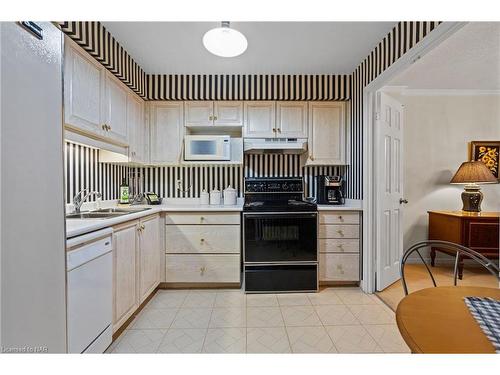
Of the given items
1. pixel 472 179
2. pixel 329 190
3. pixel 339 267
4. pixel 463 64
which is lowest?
pixel 339 267

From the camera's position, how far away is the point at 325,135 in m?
2.96

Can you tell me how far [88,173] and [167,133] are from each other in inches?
37.5

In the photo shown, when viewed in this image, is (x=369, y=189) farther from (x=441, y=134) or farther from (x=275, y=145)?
(x=441, y=134)

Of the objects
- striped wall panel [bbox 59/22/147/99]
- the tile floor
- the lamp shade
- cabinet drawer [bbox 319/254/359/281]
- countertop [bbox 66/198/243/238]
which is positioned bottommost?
the tile floor

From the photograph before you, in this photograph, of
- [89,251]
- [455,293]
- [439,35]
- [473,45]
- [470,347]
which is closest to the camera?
[470,347]

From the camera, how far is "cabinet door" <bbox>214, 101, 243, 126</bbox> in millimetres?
2936

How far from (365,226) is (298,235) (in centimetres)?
70

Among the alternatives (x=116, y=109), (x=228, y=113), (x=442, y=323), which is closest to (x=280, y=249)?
(x=228, y=113)

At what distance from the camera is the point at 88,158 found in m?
2.34

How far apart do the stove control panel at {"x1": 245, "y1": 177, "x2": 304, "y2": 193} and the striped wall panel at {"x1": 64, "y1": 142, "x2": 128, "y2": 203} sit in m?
1.49

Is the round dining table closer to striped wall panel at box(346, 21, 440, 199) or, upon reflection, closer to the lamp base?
striped wall panel at box(346, 21, 440, 199)

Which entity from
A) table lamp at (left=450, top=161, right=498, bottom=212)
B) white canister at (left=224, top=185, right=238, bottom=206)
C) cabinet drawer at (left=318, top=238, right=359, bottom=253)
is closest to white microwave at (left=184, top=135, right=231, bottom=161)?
white canister at (left=224, top=185, right=238, bottom=206)
